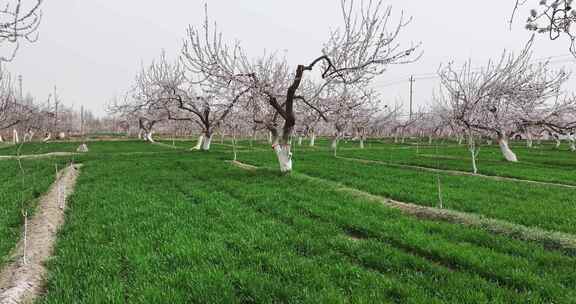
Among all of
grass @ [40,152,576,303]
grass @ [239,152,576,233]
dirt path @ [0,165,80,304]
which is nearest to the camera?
grass @ [40,152,576,303]

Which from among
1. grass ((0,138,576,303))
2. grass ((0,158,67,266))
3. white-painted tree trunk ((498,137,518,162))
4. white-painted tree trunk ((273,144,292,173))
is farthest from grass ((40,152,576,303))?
white-painted tree trunk ((498,137,518,162))

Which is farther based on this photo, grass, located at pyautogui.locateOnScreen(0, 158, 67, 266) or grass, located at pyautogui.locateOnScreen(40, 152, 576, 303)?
grass, located at pyautogui.locateOnScreen(0, 158, 67, 266)

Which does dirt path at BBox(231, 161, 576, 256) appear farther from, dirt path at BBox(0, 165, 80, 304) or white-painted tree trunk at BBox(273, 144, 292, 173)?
dirt path at BBox(0, 165, 80, 304)

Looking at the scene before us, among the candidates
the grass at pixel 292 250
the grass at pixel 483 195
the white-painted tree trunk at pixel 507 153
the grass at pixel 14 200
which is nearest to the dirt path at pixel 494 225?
the grass at pixel 292 250

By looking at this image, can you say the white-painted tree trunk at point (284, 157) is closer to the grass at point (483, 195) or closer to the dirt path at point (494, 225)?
the grass at point (483, 195)

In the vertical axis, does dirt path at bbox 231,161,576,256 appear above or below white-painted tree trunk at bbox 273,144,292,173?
below

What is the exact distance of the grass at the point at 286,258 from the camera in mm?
4223

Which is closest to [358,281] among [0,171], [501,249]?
[501,249]

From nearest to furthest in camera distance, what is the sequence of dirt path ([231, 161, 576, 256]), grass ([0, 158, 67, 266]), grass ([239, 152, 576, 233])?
dirt path ([231, 161, 576, 256]) < grass ([0, 158, 67, 266]) < grass ([239, 152, 576, 233])

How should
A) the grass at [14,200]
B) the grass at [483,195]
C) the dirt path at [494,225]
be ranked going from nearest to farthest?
1. the dirt path at [494,225]
2. the grass at [14,200]
3. the grass at [483,195]

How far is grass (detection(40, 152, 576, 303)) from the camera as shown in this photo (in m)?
A: 4.22

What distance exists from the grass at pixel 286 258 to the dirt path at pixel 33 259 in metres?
0.23

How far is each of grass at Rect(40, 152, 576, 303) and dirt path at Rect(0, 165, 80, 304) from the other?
23 centimetres

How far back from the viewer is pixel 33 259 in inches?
219
